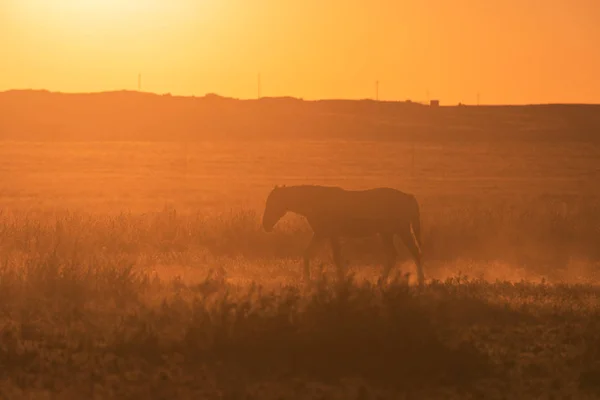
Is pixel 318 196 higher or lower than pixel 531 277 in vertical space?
higher

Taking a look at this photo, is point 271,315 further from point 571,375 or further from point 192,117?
point 192,117

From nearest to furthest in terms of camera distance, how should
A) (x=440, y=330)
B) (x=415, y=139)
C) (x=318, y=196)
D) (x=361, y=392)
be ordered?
1. (x=361, y=392)
2. (x=440, y=330)
3. (x=318, y=196)
4. (x=415, y=139)

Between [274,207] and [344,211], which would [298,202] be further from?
[344,211]

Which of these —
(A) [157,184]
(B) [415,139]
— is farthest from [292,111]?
(A) [157,184]

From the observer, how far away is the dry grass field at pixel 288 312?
930cm

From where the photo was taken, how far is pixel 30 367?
9531 millimetres

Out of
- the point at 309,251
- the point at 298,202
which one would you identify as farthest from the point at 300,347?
the point at 298,202

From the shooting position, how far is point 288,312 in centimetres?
1100

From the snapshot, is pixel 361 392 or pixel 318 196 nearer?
pixel 361 392

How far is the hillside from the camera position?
88750 mm

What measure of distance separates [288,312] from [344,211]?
19.8ft

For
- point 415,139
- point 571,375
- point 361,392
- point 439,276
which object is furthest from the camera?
point 415,139

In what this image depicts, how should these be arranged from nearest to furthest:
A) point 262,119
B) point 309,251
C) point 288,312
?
point 288,312 → point 309,251 → point 262,119

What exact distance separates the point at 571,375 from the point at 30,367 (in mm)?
4906
